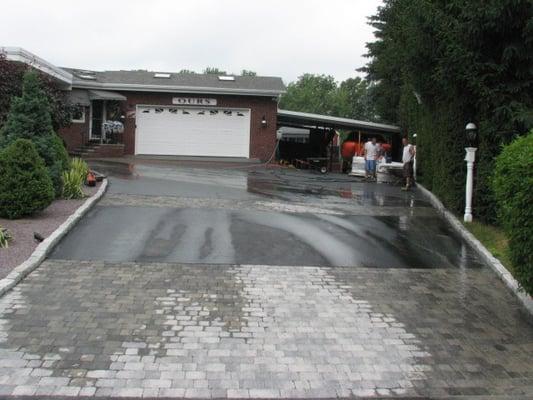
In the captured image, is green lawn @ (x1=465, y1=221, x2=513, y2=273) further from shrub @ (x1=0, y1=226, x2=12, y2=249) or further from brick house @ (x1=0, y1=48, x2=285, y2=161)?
brick house @ (x1=0, y1=48, x2=285, y2=161)

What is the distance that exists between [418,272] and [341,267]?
1.08 metres

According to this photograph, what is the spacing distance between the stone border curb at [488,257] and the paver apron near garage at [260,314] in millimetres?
157

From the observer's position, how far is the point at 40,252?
8.30 metres

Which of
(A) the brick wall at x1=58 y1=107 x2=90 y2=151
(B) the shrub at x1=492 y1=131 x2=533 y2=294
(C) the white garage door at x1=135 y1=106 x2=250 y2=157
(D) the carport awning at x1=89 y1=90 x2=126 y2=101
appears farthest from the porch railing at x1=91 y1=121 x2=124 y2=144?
(B) the shrub at x1=492 y1=131 x2=533 y2=294

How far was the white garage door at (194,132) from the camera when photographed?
27094 mm

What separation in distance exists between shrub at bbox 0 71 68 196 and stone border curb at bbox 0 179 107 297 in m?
1.14

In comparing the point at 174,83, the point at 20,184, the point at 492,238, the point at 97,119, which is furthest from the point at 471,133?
the point at 97,119

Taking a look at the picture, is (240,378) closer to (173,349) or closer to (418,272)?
(173,349)

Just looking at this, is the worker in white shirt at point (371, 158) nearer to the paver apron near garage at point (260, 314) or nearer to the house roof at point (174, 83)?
the house roof at point (174, 83)

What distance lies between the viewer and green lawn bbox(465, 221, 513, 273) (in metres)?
9.18

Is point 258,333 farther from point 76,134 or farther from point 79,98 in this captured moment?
point 76,134

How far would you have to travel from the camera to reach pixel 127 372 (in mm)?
4992

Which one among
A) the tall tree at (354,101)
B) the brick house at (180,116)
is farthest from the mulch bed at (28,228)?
the tall tree at (354,101)

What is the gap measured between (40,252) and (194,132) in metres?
19.4
